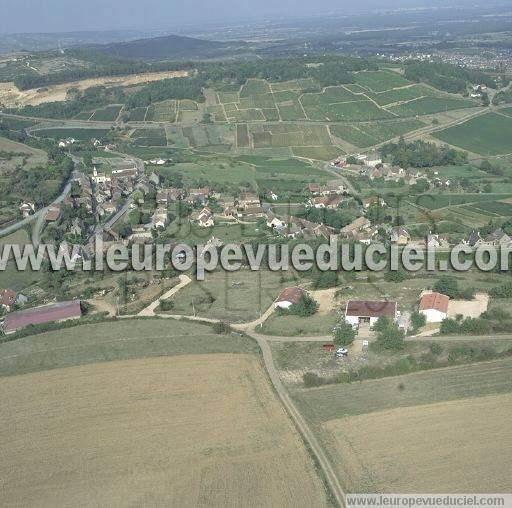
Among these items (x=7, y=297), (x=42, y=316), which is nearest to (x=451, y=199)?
(x=42, y=316)

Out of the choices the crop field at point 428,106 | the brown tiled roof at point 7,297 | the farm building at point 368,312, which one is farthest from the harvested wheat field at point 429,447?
the crop field at point 428,106

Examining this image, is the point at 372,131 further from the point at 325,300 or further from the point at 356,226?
the point at 325,300

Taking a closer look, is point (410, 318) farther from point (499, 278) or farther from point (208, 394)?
point (208, 394)

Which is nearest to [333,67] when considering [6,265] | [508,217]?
[508,217]

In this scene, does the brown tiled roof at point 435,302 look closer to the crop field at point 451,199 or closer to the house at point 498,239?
the house at point 498,239

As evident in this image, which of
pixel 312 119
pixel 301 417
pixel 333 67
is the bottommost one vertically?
pixel 301 417

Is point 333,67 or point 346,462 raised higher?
point 333,67
